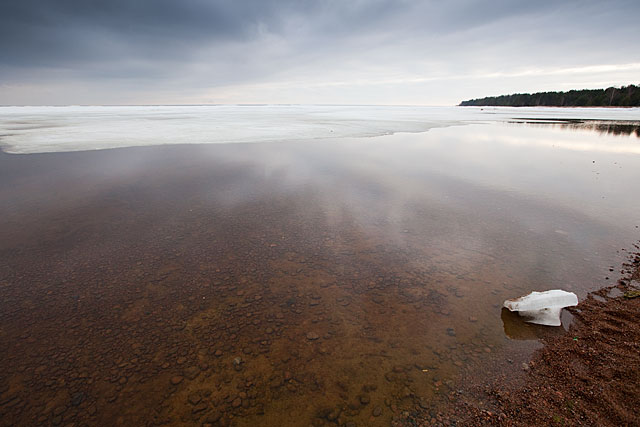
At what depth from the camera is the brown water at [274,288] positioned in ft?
9.27

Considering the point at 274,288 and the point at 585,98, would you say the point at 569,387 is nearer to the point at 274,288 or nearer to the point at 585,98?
the point at 274,288

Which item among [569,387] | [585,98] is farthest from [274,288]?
[585,98]

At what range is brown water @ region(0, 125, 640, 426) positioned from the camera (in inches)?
111

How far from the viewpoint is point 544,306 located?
361 cm

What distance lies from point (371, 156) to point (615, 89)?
363 ft

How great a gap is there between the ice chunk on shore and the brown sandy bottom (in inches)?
7.9

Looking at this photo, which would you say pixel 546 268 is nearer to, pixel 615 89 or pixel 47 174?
pixel 47 174

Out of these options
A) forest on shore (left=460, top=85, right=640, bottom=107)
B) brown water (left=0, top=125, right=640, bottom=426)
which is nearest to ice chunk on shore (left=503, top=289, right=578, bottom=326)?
brown water (left=0, top=125, right=640, bottom=426)

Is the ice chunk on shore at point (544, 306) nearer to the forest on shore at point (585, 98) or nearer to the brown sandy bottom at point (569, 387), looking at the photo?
the brown sandy bottom at point (569, 387)

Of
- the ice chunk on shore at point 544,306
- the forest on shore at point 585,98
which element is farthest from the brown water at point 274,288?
the forest on shore at point 585,98

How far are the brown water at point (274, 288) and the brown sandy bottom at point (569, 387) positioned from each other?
6.6 inches

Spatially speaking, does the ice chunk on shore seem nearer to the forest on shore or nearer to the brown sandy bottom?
the brown sandy bottom

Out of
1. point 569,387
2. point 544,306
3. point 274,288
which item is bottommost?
point 569,387

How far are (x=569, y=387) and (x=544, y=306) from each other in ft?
3.55
